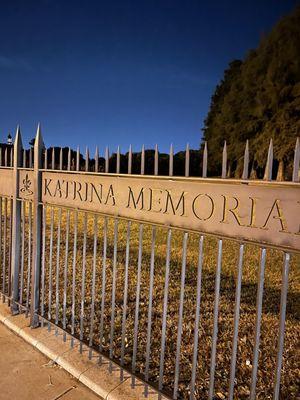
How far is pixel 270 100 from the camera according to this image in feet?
75.6

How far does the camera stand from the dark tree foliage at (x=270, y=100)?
67.9 feet

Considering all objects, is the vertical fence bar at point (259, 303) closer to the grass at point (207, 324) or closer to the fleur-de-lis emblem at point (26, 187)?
the grass at point (207, 324)

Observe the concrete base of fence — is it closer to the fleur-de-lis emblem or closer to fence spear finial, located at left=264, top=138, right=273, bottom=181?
the fleur-de-lis emblem

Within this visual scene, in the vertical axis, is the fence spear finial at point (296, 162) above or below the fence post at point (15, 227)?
above

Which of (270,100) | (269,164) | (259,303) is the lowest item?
(259,303)

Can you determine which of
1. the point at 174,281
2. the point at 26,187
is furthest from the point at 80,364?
the point at 174,281

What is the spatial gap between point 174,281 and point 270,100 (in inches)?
796

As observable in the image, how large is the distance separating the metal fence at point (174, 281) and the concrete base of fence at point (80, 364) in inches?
3.6

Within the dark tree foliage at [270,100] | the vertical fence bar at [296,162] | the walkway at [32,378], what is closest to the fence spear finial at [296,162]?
the vertical fence bar at [296,162]

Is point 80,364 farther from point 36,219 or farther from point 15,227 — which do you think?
point 15,227

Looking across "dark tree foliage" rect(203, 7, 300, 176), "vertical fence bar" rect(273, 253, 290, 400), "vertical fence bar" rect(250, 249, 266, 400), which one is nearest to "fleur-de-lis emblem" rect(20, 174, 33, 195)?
"vertical fence bar" rect(250, 249, 266, 400)

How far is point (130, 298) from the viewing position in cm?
521

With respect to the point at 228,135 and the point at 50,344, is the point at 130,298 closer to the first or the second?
the point at 50,344

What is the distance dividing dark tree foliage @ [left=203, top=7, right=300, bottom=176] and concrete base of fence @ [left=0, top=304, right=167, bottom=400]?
16.1 metres
